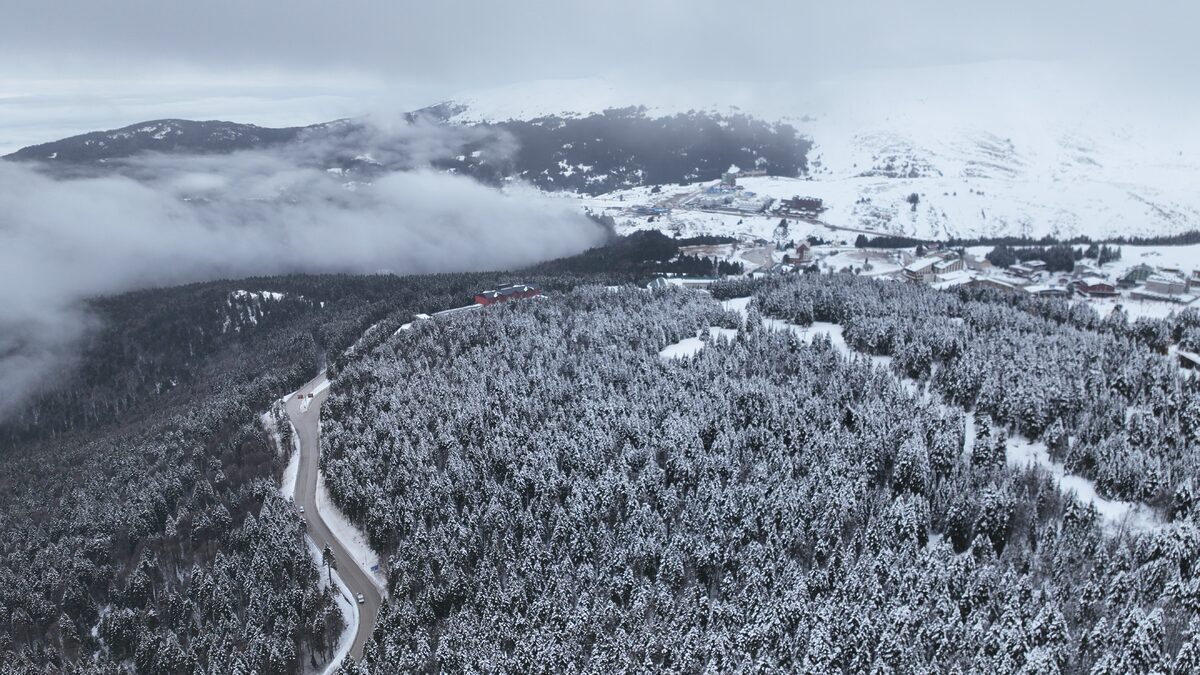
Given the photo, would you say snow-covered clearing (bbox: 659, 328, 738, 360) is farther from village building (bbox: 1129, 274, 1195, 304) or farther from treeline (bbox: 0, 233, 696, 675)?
village building (bbox: 1129, 274, 1195, 304)

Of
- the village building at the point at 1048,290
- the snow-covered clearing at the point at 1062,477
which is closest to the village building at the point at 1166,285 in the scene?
the village building at the point at 1048,290

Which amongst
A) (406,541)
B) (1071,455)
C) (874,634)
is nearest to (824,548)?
(874,634)

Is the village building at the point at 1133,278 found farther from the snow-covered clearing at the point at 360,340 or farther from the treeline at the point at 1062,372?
the snow-covered clearing at the point at 360,340

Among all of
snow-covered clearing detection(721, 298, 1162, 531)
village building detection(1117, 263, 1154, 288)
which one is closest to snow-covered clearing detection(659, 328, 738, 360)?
snow-covered clearing detection(721, 298, 1162, 531)

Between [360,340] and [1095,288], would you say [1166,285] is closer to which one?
[1095,288]

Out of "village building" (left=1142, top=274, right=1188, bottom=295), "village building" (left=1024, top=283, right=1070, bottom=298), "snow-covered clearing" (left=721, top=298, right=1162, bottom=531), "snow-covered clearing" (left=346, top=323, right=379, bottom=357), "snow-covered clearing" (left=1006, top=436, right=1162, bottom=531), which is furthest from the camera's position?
"village building" (left=1024, top=283, right=1070, bottom=298)

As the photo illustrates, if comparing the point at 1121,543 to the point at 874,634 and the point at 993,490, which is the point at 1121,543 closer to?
the point at 993,490

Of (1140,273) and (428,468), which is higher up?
(1140,273)
